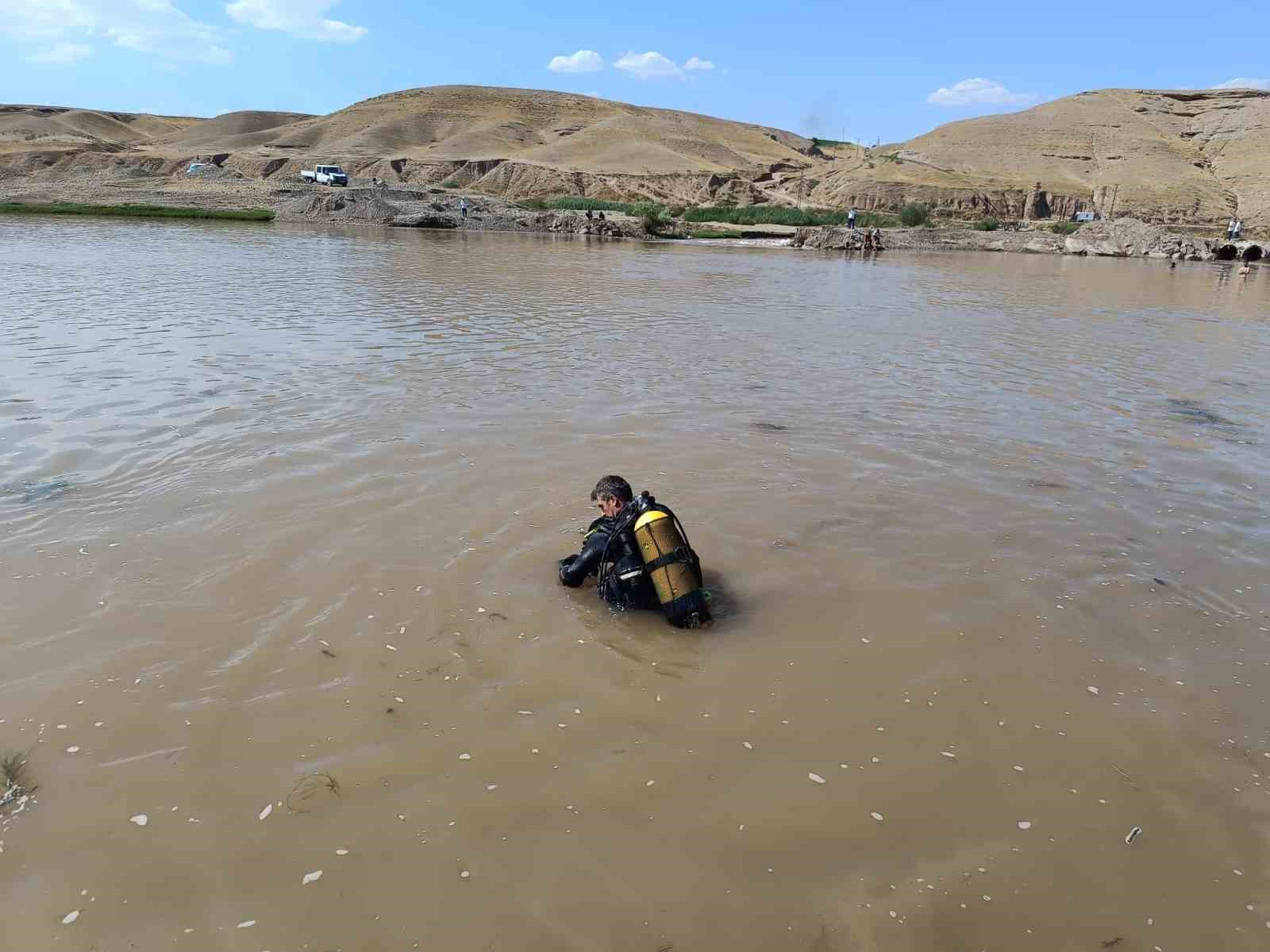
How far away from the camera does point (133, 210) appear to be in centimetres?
4650

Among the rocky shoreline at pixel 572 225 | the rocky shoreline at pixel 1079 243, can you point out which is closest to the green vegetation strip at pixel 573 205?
the rocky shoreline at pixel 572 225

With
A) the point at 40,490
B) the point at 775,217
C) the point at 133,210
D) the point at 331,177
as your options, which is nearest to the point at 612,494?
the point at 40,490

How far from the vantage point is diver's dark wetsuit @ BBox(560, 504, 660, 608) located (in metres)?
5.13

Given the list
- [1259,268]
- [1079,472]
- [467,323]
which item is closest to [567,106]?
[1259,268]

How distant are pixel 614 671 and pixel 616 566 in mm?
782

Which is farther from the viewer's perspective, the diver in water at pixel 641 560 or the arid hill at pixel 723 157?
the arid hill at pixel 723 157

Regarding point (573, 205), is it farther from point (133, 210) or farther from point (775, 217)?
point (133, 210)

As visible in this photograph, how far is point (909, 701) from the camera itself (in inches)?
177

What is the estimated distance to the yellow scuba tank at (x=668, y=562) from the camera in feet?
16.3

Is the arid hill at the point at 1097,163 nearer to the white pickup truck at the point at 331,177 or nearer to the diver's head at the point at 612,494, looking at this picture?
the white pickup truck at the point at 331,177

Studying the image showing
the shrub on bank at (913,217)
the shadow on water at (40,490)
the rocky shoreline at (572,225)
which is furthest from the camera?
the shrub on bank at (913,217)

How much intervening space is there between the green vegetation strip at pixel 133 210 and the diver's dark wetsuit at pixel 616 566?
51364 millimetres

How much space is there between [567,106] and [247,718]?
132 m

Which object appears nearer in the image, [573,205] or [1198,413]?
[1198,413]
